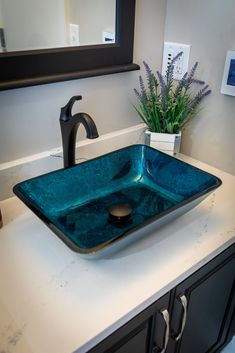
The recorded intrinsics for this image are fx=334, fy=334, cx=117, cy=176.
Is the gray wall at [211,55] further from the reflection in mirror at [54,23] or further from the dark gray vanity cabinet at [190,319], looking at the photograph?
the dark gray vanity cabinet at [190,319]

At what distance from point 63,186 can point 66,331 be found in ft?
1.44

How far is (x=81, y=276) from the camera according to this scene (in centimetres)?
78

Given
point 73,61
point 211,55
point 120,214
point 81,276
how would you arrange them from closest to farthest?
point 81,276 → point 120,214 → point 73,61 → point 211,55

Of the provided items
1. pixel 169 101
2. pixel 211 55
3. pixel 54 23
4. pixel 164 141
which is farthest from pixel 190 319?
pixel 54 23

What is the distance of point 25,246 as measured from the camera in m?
0.86

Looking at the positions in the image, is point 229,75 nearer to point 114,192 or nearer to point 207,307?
point 114,192

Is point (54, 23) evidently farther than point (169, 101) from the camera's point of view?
No

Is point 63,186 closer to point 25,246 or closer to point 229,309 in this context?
point 25,246

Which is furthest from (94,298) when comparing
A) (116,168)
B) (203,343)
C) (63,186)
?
(203,343)

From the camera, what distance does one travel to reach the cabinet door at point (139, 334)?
73cm

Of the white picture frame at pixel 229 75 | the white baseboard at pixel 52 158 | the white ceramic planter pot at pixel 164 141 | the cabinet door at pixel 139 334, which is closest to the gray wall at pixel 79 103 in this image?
the white baseboard at pixel 52 158

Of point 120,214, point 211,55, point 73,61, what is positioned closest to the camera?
point 120,214

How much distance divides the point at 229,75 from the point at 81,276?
81 centimetres

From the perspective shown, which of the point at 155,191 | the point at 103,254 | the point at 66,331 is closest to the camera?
the point at 66,331
